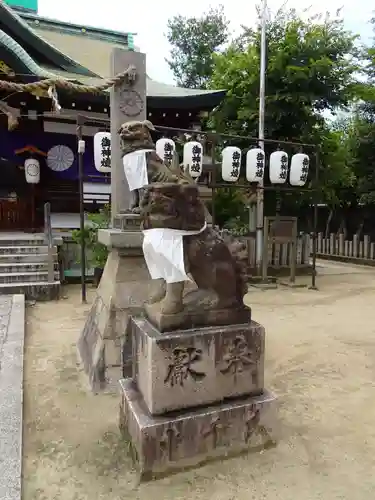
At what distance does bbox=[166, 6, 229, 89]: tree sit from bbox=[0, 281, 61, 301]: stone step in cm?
1873

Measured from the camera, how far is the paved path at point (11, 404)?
2172 millimetres

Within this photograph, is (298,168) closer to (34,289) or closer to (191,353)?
(34,289)

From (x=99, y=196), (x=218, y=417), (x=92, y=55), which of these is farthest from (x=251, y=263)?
(x=92, y=55)

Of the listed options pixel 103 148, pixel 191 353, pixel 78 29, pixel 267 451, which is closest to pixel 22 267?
pixel 103 148

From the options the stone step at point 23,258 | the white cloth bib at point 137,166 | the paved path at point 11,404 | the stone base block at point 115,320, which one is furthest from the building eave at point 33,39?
the stone base block at point 115,320

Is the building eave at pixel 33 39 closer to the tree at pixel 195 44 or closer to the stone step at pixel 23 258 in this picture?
the stone step at pixel 23 258

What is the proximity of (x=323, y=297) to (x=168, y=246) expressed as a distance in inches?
256

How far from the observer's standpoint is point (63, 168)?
10.1 meters

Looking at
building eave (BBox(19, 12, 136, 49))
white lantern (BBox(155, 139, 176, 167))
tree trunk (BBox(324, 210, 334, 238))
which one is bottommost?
tree trunk (BBox(324, 210, 334, 238))

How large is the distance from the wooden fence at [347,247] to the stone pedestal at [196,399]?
13.0 meters

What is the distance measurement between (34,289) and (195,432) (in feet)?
18.8

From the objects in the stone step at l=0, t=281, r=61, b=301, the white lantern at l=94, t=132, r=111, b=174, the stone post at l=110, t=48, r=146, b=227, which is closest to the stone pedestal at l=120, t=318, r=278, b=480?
the stone post at l=110, t=48, r=146, b=227

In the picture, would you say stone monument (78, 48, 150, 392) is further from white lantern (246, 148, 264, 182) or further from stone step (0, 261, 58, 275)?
white lantern (246, 148, 264, 182)

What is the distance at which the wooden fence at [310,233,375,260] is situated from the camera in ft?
46.5
